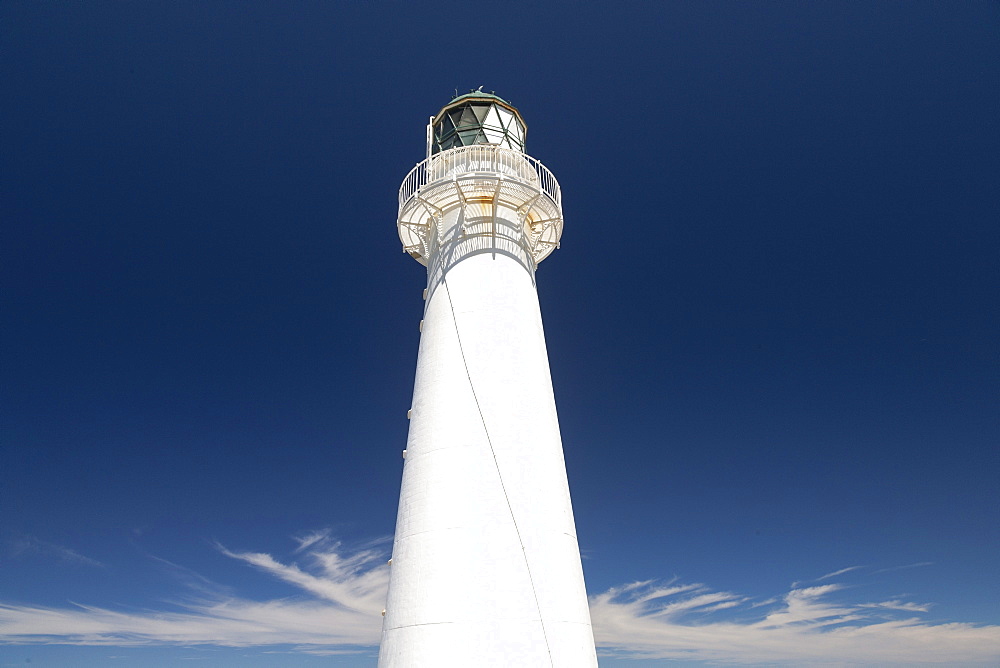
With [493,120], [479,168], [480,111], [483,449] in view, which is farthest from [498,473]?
[480,111]

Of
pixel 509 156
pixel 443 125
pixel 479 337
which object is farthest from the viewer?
pixel 443 125

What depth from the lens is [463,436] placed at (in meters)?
11.7

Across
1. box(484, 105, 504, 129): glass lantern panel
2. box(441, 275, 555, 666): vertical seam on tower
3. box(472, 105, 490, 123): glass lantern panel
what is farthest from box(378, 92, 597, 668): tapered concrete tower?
box(472, 105, 490, 123): glass lantern panel

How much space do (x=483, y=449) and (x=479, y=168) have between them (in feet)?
24.6

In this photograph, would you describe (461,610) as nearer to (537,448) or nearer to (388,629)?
(388,629)

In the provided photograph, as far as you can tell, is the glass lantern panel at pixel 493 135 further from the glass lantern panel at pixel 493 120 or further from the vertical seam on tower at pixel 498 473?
the vertical seam on tower at pixel 498 473

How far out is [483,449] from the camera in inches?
453

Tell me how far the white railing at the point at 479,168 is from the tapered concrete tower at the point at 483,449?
0.04 meters

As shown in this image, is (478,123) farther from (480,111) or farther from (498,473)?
(498,473)

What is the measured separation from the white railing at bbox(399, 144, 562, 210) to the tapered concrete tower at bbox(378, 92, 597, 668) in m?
0.04

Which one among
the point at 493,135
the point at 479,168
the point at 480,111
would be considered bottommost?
the point at 479,168

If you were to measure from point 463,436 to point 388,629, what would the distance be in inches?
151

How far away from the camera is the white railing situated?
1491 centimetres

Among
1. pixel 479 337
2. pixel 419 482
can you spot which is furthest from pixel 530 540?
pixel 479 337
